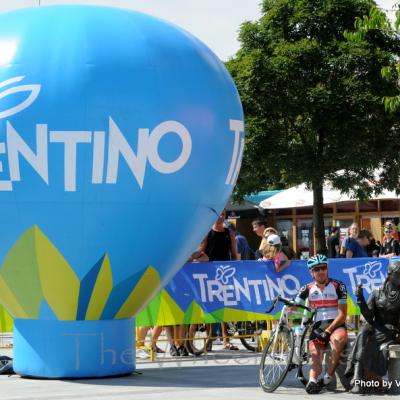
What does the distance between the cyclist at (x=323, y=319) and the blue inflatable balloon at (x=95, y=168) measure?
68.4 inches

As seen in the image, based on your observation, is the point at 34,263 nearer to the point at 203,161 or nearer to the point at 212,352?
the point at 203,161

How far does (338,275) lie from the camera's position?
16.3m

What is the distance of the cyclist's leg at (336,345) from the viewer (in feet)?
36.9

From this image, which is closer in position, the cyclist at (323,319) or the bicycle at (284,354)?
the cyclist at (323,319)

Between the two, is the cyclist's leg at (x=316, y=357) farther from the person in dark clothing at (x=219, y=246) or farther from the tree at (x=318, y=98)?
the tree at (x=318, y=98)

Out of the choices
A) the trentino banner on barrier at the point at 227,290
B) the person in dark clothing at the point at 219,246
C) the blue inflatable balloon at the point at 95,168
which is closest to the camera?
the blue inflatable balloon at the point at 95,168

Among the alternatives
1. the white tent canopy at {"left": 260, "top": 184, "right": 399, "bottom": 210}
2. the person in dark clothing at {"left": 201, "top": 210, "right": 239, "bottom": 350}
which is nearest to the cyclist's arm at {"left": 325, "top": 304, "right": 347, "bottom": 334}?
the person in dark clothing at {"left": 201, "top": 210, "right": 239, "bottom": 350}

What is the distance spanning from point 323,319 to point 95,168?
2.92 meters

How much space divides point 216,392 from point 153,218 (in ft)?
6.74

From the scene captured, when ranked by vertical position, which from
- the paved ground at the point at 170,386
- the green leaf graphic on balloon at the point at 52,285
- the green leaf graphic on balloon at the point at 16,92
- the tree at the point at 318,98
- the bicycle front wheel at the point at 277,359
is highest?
the tree at the point at 318,98

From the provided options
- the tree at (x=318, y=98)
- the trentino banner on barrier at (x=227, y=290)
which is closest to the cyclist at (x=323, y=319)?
the trentino banner on barrier at (x=227, y=290)

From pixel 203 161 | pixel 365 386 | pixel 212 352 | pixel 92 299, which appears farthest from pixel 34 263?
pixel 212 352

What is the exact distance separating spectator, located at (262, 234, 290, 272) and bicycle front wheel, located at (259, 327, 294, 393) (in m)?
4.31

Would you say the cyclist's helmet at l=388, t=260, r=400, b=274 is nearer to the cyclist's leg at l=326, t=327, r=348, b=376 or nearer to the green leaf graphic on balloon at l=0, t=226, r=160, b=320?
Result: the cyclist's leg at l=326, t=327, r=348, b=376
